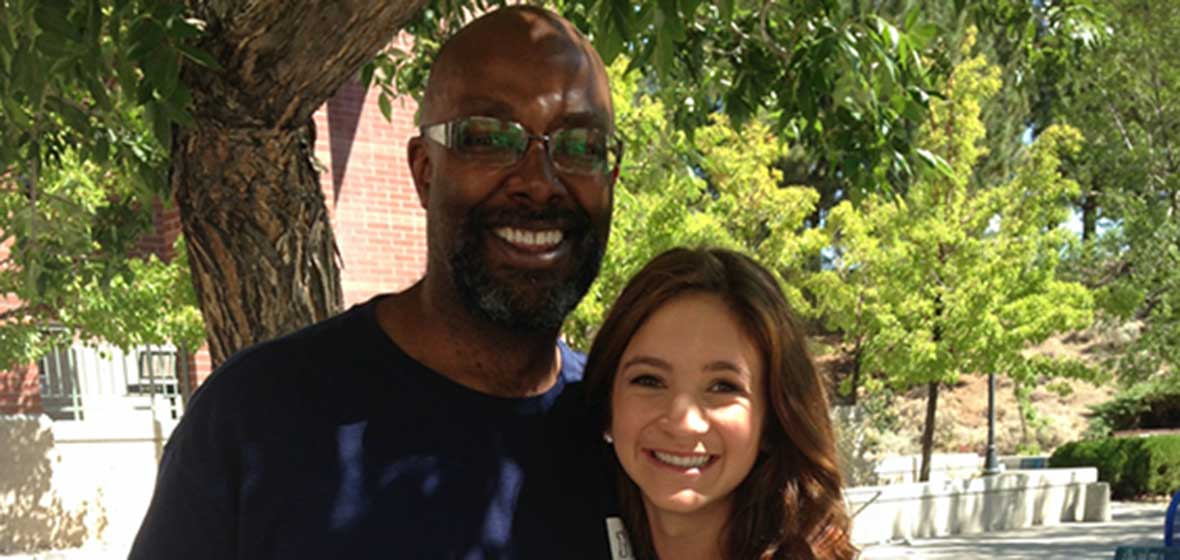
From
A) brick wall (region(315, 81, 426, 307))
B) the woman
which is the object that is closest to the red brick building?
brick wall (region(315, 81, 426, 307))

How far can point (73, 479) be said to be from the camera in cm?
1263

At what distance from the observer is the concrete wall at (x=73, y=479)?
40.1 feet

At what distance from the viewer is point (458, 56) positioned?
7.55 ft

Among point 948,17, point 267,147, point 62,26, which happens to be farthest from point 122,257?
point 948,17

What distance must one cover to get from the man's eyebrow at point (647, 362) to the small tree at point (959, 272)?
15147mm

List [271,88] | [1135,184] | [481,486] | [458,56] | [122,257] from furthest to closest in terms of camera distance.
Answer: [1135,184]
[122,257]
[271,88]
[458,56]
[481,486]

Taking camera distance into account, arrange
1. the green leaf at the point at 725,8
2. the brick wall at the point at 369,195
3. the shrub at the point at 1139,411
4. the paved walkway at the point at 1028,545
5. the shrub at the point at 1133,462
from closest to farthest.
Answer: the green leaf at the point at 725,8, the paved walkway at the point at 1028,545, the brick wall at the point at 369,195, the shrub at the point at 1133,462, the shrub at the point at 1139,411

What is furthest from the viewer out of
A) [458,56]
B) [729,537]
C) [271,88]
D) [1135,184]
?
[1135,184]

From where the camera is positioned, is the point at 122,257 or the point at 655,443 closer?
the point at 655,443

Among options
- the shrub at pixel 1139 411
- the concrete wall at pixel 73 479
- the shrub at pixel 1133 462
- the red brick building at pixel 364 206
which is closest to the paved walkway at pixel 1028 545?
the concrete wall at pixel 73 479

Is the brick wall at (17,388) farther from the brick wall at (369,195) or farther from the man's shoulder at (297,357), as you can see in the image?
the man's shoulder at (297,357)

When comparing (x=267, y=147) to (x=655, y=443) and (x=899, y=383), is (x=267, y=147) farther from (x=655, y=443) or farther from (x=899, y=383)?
(x=899, y=383)

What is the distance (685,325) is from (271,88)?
1.58 metres

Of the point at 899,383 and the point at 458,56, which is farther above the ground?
the point at 458,56
